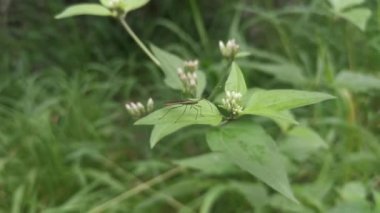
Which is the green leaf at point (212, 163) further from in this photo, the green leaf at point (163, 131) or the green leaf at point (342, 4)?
the green leaf at point (163, 131)

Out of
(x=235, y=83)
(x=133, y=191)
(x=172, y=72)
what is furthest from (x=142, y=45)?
(x=133, y=191)

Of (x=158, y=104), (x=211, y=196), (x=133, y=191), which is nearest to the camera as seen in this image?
(x=211, y=196)

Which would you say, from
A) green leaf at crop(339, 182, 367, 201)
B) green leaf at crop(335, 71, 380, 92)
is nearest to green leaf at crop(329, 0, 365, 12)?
green leaf at crop(335, 71, 380, 92)

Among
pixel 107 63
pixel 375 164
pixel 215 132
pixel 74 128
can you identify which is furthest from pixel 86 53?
pixel 215 132

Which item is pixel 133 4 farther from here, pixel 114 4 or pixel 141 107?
pixel 141 107

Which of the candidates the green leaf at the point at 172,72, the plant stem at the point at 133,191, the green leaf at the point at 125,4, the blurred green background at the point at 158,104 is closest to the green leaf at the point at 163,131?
the green leaf at the point at 172,72

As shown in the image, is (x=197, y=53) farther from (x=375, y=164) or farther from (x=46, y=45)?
(x=375, y=164)

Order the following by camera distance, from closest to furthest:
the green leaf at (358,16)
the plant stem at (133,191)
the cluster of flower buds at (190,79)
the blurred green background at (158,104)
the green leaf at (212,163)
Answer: the cluster of flower buds at (190,79) → the green leaf at (358,16) → the green leaf at (212,163) → the blurred green background at (158,104) → the plant stem at (133,191)
